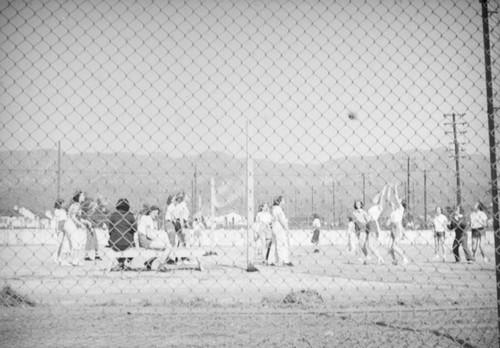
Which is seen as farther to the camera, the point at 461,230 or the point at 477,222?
the point at 477,222

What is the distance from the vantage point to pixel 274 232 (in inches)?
453

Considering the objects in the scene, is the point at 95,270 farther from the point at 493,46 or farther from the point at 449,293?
the point at 493,46

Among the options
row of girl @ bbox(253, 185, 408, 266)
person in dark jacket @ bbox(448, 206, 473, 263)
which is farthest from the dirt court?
person in dark jacket @ bbox(448, 206, 473, 263)

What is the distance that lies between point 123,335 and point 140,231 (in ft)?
18.1

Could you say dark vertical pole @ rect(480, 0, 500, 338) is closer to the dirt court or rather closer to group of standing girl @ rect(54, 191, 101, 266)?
the dirt court

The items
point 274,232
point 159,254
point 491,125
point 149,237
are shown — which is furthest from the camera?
point 274,232

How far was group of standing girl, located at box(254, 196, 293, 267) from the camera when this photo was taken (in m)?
11.3

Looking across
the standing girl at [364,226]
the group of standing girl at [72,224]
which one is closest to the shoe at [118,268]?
the group of standing girl at [72,224]

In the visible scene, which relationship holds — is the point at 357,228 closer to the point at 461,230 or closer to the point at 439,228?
the point at 461,230

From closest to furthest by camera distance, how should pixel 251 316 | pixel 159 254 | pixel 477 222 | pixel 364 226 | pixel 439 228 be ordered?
pixel 251 316 < pixel 159 254 < pixel 364 226 < pixel 477 222 < pixel 439 228

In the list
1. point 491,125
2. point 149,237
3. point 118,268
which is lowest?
point 118,268

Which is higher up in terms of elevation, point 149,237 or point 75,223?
point 75,223

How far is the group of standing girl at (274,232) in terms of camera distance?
11336mm

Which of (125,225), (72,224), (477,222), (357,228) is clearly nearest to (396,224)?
(357,228)
